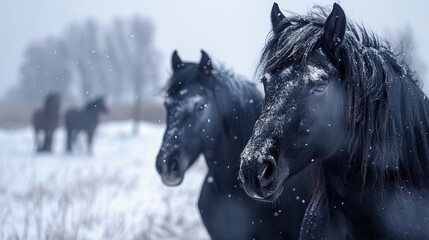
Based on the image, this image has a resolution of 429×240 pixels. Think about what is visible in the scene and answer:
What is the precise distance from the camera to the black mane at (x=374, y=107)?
223cm

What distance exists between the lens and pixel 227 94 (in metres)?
3.99

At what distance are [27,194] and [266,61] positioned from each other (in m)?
5.69

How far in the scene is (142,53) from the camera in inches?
1175

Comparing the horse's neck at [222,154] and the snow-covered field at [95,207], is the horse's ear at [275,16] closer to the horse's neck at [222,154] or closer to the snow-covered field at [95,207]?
the horse's neck at [222,154]

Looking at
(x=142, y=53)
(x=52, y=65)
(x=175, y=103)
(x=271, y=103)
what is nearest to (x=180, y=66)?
(x=175, y=103)

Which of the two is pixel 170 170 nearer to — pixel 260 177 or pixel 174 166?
pixel 174 166

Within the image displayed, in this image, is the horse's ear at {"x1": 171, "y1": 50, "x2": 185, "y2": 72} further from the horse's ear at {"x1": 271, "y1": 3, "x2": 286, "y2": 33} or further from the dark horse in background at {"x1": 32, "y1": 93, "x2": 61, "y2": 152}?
the dark horse in background at {"x1": 32, "y1": 93, "x2": 61, "y2": 152}

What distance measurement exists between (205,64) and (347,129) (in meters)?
1.97

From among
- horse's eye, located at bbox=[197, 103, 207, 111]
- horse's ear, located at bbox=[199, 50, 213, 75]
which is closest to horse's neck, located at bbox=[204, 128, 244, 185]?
horse's eye, located at bbox=[197, 103, 207, 111]

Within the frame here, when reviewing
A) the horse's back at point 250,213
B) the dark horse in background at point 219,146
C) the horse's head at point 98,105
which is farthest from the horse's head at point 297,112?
the horse's head at point 98,105

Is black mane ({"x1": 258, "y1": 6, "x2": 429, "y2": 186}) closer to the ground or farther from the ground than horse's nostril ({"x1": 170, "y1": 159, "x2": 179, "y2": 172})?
farther from the ground

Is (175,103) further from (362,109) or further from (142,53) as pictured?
(142,53)

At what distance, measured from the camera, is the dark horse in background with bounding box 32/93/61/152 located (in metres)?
16.3

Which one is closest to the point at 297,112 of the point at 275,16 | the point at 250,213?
the point at 275,16
